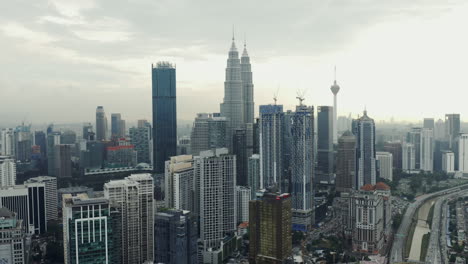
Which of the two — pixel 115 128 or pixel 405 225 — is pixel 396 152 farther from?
pixel 115 128

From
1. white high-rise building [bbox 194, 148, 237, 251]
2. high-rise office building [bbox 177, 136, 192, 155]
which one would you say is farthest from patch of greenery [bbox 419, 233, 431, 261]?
high-rise office building [bbox 177, 136, 192, 155]

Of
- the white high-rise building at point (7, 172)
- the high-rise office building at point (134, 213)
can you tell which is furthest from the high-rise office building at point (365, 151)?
the white high-rise building at point (7, 172)

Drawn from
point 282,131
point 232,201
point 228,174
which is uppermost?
point 282,131

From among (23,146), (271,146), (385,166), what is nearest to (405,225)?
(271,146)

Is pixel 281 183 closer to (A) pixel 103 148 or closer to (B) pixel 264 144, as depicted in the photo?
(B) pixel 264 144

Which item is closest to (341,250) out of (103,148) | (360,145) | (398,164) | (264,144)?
(264,144)
